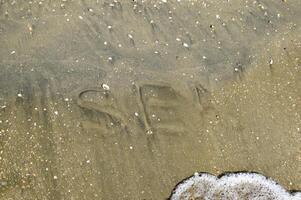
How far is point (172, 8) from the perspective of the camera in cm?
897

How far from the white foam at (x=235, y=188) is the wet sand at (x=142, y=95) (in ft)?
0.42

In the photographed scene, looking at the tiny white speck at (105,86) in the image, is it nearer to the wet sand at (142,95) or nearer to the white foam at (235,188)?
the wet sand at (142,95)

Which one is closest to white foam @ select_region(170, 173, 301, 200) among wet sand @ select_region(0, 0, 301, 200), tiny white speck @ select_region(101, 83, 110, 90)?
wet sand @ select_region(0, 0, 301, 200)

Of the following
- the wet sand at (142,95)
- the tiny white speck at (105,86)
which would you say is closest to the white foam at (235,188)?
the wet sand at (142,95)

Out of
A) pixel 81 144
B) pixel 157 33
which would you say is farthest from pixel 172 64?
pixel 81 144

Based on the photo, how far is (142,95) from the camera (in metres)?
7.96

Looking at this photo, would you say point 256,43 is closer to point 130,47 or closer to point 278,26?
point 278,26

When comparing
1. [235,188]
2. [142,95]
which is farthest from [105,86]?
[235,188]

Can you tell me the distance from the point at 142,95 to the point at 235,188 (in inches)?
75.2

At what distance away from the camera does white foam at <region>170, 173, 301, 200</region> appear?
7.40 m

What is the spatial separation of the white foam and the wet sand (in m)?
0.13

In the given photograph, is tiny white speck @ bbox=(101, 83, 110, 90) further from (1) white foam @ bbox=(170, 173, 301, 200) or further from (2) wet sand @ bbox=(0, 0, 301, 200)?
(1) white foam @ bbox=(170, 173, 301, 200)

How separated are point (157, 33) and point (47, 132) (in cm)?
248

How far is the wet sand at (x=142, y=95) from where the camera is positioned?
7.28 metres
